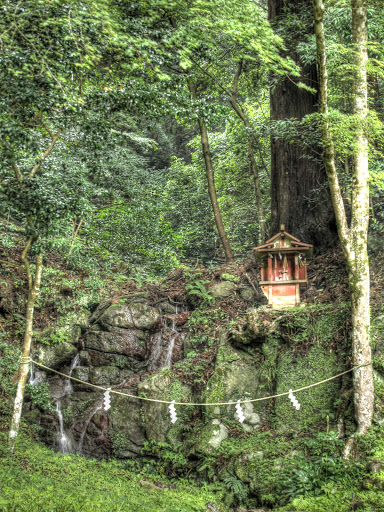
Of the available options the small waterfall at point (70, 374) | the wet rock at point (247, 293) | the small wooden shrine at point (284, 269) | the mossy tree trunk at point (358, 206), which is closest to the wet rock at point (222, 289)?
the wet rock at point (247, 293)

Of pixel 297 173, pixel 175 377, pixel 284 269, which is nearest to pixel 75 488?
pixel 175 377

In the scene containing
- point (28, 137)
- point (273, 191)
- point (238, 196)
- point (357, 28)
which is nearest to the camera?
point (28, 137)

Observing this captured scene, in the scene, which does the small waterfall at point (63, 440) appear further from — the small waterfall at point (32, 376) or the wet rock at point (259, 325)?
the wet rock at point (259, 325)

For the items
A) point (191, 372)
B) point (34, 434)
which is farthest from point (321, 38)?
point (34, 434)

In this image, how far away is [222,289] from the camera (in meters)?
9.54

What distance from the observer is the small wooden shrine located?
6.61 meters

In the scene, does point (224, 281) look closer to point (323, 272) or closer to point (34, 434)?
point (323, 272)

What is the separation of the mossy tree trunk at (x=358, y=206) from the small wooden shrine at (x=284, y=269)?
0.73m

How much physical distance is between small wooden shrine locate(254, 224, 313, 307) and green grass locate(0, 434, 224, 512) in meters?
3.28

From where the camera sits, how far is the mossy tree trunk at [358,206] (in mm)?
5814

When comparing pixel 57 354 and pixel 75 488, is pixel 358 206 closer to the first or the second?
pixel 75 488

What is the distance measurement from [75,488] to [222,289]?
5463 millimetres

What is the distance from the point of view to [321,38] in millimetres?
5934

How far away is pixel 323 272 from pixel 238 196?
6195mm
